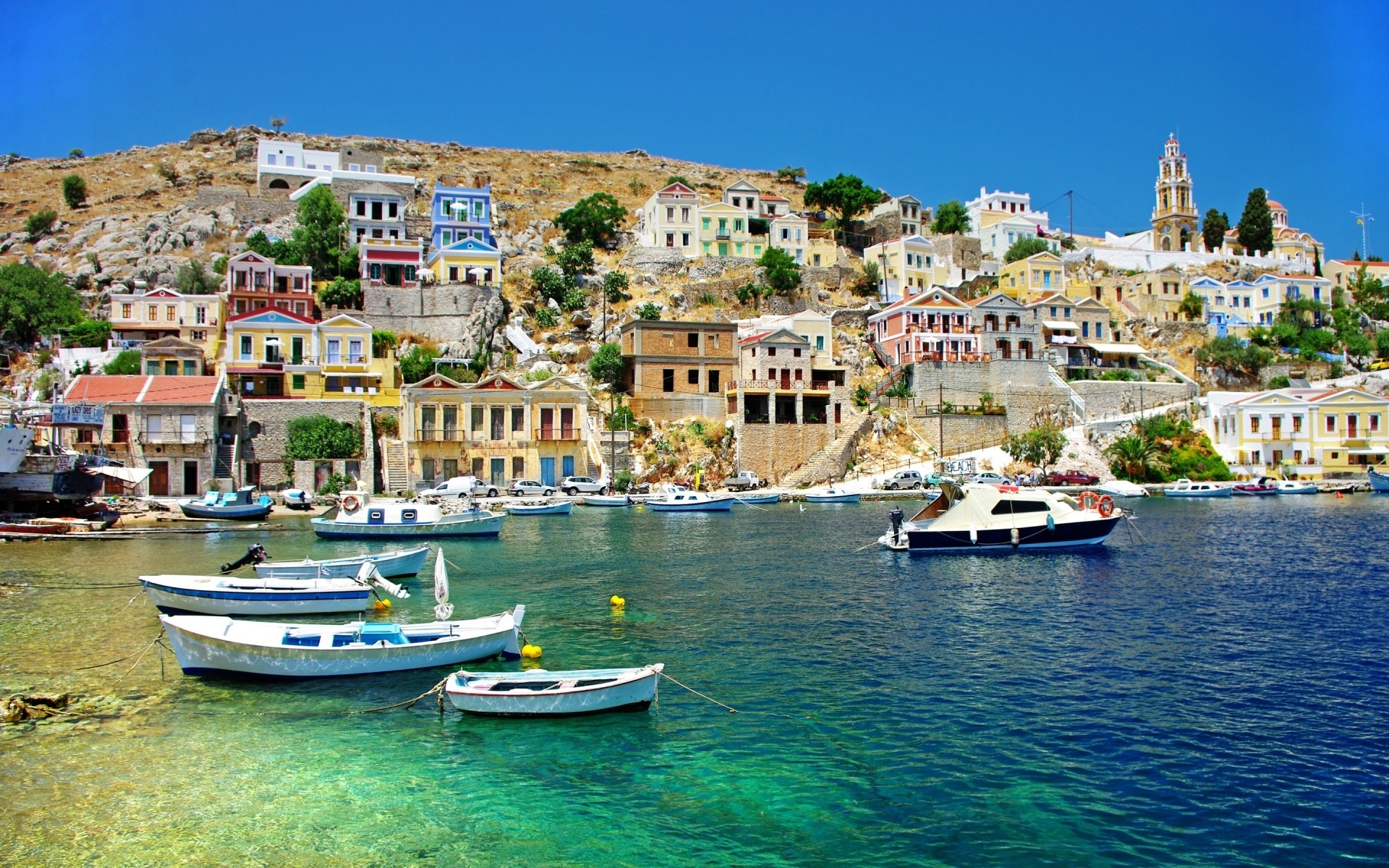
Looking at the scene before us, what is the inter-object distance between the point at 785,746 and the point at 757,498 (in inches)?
1791

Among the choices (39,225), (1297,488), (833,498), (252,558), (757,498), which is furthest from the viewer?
(39,225)

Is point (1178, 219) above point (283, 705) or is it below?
above

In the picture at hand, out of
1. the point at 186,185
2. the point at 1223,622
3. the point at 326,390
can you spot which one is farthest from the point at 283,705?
the point at 186,185

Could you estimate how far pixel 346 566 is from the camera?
96.5ft

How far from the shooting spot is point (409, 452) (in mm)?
61000

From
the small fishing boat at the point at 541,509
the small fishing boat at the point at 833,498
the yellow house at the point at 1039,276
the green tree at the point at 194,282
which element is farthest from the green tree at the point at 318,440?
the yellow house at the point at 1039,276

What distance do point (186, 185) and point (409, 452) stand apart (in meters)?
65.6

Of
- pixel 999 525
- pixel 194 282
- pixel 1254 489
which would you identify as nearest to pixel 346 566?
pixel 999 525

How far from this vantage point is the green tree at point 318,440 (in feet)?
193


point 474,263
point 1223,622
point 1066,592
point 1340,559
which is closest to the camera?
point 1223,622

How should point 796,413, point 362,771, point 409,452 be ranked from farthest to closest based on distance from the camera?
point 796,413
point 409,452
point 362,771

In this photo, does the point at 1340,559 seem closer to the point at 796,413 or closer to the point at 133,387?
the point at 796,413

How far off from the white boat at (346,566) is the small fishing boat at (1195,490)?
52.9 meters

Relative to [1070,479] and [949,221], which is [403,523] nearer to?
[1070,479]
